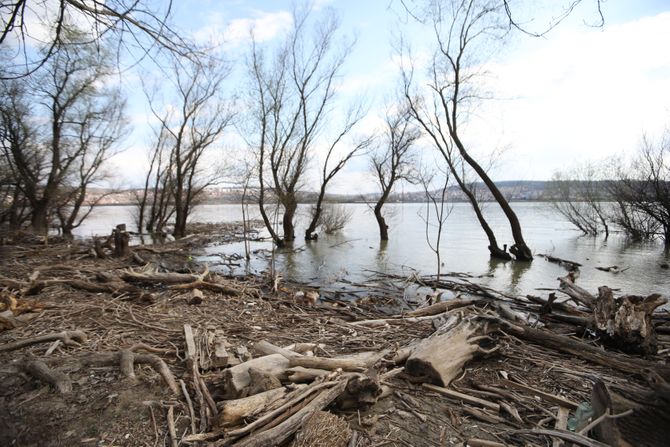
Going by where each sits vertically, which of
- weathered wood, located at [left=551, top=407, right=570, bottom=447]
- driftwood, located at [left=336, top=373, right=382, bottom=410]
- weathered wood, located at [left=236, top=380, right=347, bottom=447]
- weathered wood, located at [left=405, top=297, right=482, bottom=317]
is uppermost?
weathered wood, located at [left=236, top=380, right=347, bottom=447]

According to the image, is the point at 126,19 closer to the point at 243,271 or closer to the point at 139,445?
the point at 139,445

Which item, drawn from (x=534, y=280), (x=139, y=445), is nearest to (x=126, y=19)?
(x=139, y=445)

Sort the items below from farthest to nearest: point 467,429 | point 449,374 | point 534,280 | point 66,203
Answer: point 66,203
point 534,280
point 449,374
point 467,429

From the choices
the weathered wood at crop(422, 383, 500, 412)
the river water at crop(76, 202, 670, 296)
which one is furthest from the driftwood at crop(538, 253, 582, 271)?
the weathered wood at crop(422, 383, 500, 412)

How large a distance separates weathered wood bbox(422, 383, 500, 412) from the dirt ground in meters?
0.05

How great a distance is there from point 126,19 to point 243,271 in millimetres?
11138

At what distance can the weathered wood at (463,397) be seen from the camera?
2975 millimetres

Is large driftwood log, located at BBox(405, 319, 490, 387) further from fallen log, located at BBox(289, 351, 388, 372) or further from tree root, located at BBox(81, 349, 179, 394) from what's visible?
tree root, located at BBox(81, 349, 179, 394)

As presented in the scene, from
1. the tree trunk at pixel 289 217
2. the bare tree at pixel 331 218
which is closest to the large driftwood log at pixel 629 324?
the tree trunk at pixel 289 217

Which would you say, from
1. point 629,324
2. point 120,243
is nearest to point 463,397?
point 629,324

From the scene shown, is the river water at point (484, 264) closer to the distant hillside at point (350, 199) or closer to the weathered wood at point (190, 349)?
the distant hillside at point (350, 199)

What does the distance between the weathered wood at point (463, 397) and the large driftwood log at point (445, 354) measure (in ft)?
0.27

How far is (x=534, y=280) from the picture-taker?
1248 centimetres

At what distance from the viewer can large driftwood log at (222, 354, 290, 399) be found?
9.11 feet
